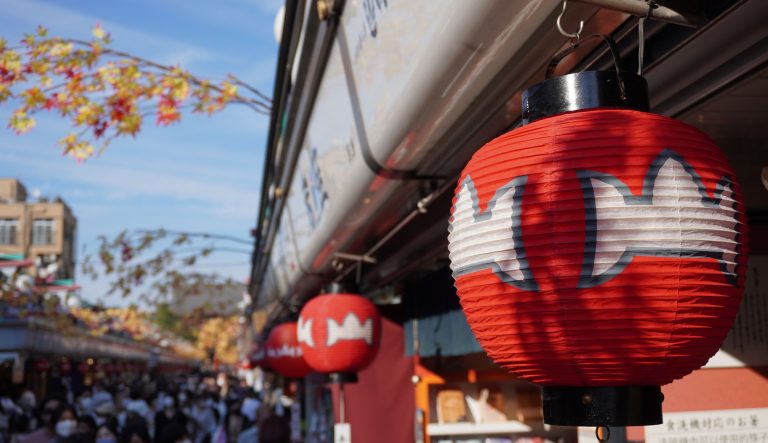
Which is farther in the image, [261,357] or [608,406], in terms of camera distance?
[261,357]

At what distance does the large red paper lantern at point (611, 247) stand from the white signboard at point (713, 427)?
2181 millimetres

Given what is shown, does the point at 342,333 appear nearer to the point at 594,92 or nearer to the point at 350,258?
the point at 350,258

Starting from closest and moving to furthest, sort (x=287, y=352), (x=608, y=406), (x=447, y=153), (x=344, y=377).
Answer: (x=608, y=406) → (x=447, y=153) → (x=344, y=377) → (x=287, y=352)

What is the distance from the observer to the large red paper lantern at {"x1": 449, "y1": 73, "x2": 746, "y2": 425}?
5.22ft

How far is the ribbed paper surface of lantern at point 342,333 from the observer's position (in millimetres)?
5652

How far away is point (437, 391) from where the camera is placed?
25.1 ft

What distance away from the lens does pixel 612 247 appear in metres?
1.59

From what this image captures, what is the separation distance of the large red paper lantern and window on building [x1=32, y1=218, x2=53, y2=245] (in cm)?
8446

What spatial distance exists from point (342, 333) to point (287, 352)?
5.35 meters

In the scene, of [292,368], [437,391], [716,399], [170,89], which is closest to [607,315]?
[716,399]

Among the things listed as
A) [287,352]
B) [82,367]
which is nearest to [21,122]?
[287,352]

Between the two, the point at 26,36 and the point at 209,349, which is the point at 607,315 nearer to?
the point at 26,36

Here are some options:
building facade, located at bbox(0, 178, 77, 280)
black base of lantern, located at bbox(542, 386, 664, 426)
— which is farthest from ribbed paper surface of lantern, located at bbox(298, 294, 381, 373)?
building facade, located at bbox(0, 178, 77, 280)

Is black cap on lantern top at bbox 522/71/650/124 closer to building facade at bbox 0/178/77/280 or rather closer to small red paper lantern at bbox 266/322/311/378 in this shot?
small red paper lantern at bbox 266/322/311/378
